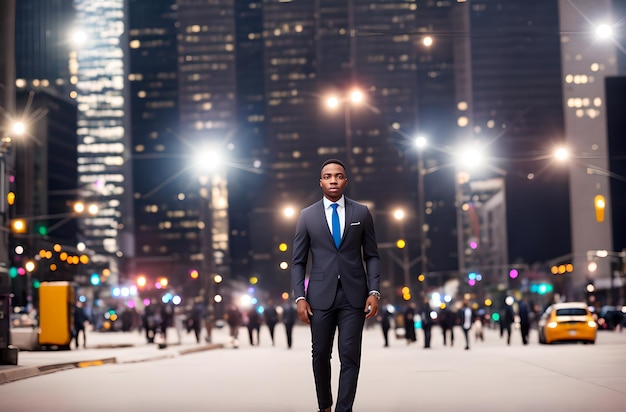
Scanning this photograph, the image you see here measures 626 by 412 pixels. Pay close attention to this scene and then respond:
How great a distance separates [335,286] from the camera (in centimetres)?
1001

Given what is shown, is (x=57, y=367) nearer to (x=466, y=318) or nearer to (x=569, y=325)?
(x=466, y=318)

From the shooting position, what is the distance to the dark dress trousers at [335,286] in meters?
10.0

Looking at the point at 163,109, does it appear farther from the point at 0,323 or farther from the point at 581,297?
the point at 0,323

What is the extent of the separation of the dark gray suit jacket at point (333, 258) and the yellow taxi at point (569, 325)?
2785cm

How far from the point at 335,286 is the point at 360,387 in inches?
275

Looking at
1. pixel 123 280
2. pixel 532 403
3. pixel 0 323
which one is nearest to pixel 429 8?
pixel 123 280

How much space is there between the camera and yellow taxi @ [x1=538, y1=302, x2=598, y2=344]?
36938 mm

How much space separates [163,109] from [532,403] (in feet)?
558

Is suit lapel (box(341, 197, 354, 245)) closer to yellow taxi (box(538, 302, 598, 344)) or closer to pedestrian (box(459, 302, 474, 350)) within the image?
pedestrian (box(459, 302, 474, 350))

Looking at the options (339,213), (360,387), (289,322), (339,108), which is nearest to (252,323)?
(289,322)

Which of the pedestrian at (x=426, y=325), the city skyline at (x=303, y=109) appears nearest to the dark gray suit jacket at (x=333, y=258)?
the pedestrian at (x=426, y=325)

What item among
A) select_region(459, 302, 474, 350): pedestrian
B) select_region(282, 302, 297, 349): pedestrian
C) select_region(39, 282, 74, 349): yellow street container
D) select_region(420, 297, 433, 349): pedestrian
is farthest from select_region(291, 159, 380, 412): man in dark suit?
select_region(39, 282, 74, 349): yellow street container

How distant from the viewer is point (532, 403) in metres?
13.4

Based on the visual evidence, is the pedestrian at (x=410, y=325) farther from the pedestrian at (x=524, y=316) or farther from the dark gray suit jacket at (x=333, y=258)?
the dark gray suit jacket at (x=333, y=258)
